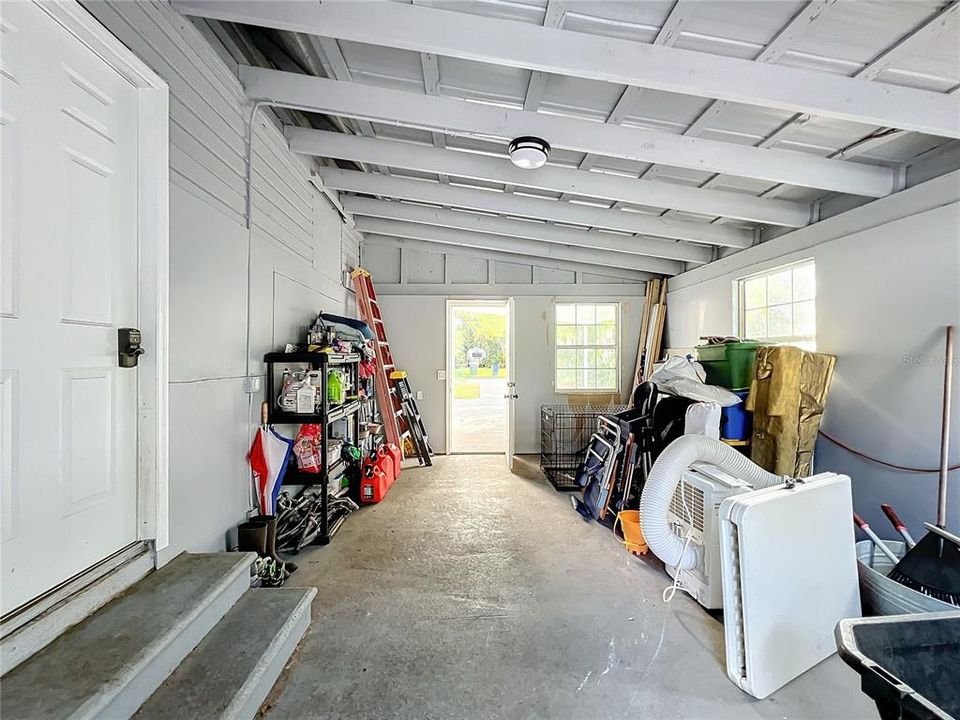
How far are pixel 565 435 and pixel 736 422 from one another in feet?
8.10

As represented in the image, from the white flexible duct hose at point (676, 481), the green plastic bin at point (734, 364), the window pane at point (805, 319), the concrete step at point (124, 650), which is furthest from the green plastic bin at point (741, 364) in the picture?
the concrete step at point (124, 650)

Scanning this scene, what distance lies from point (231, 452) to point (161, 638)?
4.21 feet

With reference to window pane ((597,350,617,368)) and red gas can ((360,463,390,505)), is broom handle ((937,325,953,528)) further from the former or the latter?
red gas can ((360,463,390,505))

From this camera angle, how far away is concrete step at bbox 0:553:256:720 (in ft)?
3.89

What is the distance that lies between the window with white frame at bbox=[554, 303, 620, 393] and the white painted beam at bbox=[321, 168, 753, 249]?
6.36 feet

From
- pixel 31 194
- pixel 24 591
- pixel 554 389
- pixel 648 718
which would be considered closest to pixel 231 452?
pixel 24 591

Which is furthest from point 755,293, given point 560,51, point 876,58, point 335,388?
point 335,388

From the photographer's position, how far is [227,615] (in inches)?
Answer: 74.9

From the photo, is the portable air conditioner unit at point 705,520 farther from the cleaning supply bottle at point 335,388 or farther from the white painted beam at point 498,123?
the cleaning supply bottle at point 335,388

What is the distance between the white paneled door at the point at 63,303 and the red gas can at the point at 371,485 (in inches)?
94.4

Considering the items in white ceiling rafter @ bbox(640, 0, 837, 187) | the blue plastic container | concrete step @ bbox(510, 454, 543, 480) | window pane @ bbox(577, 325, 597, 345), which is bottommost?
concrete step @ bbox(510, 454, 543, 480)

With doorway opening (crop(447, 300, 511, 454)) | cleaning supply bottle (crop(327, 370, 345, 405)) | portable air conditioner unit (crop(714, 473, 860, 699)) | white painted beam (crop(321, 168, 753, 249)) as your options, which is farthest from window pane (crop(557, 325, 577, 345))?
portable air conditioner unit (crop(714, 473, 860, 699))

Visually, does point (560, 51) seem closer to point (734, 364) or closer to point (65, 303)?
point (65, 303)

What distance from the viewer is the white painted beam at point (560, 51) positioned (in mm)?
1933
